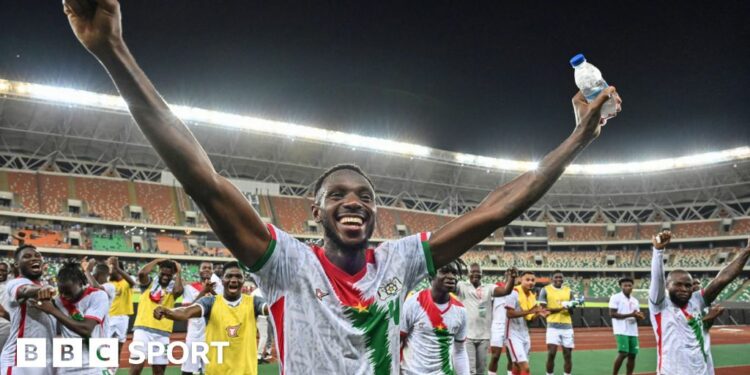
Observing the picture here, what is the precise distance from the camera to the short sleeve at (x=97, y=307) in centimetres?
534

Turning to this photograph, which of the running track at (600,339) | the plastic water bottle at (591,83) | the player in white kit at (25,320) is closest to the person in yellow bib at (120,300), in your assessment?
the running track at (600,339)

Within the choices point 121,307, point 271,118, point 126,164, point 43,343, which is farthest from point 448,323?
point 126,164

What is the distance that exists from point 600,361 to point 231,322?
1178 centimetres

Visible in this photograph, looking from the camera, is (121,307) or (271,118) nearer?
(121,307)

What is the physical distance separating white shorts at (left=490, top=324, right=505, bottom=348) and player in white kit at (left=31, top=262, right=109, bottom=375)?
7.76 meters

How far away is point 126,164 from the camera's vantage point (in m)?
39.1

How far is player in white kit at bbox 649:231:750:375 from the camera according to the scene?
5.97 m

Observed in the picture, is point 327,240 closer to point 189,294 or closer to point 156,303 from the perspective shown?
point 156,303

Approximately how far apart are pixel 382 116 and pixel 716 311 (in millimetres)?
36247

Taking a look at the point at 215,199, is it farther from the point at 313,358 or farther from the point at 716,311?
the point at 716,311

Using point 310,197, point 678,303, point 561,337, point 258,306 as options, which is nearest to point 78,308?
point 258,306

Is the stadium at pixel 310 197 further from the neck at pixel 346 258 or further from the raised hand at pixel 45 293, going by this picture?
the neck at pixel 346 258

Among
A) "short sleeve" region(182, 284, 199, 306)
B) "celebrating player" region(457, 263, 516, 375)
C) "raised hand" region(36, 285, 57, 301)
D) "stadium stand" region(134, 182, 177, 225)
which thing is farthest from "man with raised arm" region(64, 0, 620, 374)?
"stadium stand" region(134, 182, 177, 225)

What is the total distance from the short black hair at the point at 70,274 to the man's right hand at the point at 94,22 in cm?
445
